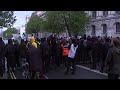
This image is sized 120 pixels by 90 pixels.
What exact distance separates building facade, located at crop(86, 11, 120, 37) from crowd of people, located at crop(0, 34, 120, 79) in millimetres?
30775

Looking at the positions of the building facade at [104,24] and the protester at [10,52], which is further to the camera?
the building facade at [104,24]

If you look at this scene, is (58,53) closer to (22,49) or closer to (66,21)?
(22,49)

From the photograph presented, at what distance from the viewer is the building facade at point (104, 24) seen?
49156 mm

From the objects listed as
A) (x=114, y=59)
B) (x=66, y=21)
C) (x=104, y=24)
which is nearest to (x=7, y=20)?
(x=66, y=21)

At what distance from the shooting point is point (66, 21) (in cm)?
4569

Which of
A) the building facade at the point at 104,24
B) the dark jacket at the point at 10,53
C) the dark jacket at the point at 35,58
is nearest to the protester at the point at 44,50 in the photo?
the dark jacket at the point at 10,53

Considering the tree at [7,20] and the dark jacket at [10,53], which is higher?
the tree at [7,20]

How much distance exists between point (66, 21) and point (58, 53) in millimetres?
29706

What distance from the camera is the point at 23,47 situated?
15359mm

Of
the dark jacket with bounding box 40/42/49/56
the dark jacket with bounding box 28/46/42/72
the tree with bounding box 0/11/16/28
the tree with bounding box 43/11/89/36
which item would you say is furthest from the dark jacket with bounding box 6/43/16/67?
the tree with bounding box 43/11/89/36

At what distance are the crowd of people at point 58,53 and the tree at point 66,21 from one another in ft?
85.3

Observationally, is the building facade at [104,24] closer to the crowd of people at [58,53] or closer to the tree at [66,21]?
the tree at [66,21]
